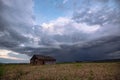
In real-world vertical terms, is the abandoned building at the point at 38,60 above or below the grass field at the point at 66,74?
above

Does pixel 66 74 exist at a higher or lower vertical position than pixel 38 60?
lower

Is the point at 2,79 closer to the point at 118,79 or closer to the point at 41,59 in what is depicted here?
the point at 118,79

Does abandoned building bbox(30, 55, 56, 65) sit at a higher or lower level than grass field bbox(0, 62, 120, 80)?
higher

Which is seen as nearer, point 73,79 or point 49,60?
point 73,79

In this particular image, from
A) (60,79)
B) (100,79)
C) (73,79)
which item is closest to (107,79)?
(100,79)

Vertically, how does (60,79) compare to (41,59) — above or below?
below

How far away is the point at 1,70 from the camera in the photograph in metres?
19.8

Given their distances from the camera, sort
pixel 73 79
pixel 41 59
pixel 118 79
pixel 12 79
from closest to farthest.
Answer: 1. pixel 118 79
2. pixel 73 79
3. pixel 12 79
4. pixel 41 59

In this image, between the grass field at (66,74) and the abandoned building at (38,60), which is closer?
the grass field at (66,74)

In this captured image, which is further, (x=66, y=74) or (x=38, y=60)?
(x=38, y=60)

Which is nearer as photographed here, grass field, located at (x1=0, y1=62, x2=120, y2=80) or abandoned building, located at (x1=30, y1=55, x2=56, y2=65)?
grass field, located at (x1=0, y1=62, x2=120, y2=80)

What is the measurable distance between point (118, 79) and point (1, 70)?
12047 millimetres

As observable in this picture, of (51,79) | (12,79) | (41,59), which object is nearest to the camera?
(51,79)

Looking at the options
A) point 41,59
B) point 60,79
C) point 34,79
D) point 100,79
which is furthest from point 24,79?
point 41,59
